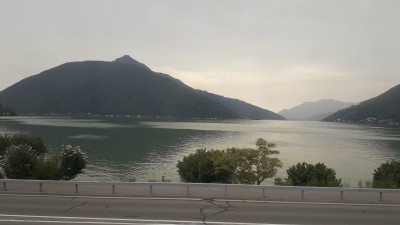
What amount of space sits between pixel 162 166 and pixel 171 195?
44118mm

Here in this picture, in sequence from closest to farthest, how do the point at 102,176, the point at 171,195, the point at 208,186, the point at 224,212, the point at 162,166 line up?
the point at 224,212 → the point at 171,195 → the point at 208,186 → the point at 102,176 → the point at 162,166

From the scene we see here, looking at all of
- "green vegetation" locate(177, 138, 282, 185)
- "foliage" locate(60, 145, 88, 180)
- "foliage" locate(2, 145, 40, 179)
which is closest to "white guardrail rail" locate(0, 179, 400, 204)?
"foliage" locate(2, 145, 40, 179)

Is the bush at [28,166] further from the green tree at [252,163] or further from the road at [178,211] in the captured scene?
the green tree at [252,163]

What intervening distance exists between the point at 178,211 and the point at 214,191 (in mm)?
4029

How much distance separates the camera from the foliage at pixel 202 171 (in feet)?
105

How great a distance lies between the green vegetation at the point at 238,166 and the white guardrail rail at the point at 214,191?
37.1 ft

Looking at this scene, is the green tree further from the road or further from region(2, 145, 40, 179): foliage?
region(2, 145, 40, 179): foliage

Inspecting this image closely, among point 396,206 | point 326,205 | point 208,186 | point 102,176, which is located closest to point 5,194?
point 208,186

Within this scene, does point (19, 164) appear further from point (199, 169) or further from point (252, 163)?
point (252, 163)

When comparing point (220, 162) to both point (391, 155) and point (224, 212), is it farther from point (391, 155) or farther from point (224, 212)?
point (391, 155)

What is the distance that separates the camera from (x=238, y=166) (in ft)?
105

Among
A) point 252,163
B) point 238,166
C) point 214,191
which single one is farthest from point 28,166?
point 252,163

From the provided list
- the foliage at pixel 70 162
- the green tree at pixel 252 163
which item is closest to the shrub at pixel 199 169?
the green tree at pixel 252 163

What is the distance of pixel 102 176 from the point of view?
5162 cm
